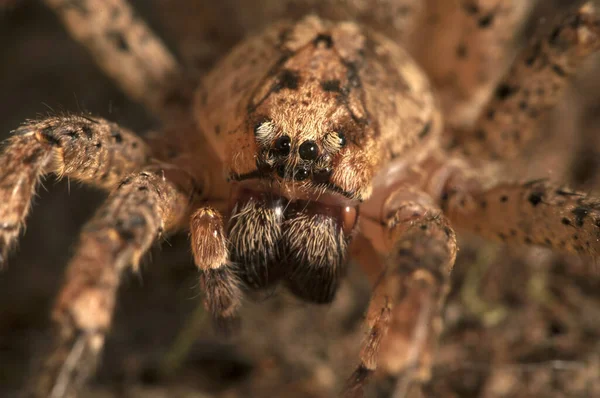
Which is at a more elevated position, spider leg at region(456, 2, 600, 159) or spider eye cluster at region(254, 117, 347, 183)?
spider eye cluster at region(254, 117, 347, 183)

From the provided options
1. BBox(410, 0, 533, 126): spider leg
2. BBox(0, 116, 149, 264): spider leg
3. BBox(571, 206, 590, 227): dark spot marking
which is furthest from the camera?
BBox(410, 0, 533, 126): spider leg

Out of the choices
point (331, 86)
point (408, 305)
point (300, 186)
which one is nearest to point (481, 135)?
point (331, 86)

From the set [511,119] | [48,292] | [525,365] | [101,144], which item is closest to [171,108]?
[101,144]

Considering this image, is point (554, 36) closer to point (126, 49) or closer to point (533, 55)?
point (533, 55)

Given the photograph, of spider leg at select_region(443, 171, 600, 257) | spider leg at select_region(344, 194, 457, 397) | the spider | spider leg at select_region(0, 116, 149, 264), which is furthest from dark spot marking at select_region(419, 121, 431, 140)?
spider leg at select_region(0, 116, 149, 264)

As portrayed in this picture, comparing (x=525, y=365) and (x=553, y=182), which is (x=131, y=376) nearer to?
(x=525, y=365)

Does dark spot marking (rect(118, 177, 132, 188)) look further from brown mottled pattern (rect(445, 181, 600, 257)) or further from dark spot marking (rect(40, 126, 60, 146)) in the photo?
brown mottled pattern (rect(445, 181, 600, 257))
